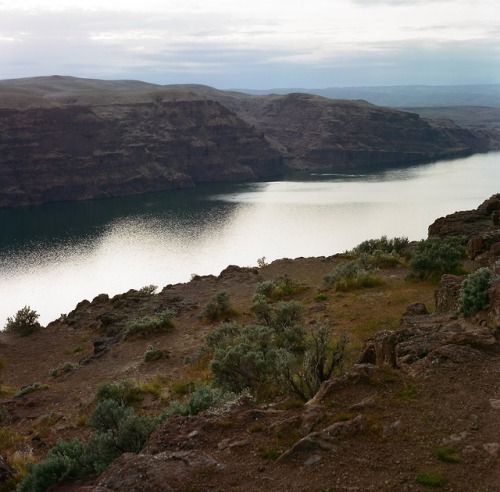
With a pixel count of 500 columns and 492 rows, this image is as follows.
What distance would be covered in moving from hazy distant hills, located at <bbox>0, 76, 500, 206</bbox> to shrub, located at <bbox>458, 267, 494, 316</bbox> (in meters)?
103

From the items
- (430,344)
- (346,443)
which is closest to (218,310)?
(430,344)

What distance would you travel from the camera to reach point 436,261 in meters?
19.3

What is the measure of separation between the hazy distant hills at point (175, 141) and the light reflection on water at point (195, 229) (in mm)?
9341

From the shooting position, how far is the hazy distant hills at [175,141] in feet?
360

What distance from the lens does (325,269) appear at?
26.6m

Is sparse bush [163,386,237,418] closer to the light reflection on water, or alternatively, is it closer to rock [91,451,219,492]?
rock [91,451,219,492]

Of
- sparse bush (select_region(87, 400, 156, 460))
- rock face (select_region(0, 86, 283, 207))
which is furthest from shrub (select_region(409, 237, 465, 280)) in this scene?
rock face (select_region(0, 86, 283, 207))

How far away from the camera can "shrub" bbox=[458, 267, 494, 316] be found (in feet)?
32.2

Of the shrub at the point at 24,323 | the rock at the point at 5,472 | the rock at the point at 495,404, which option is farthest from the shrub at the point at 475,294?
the shrub at the point at 24,323

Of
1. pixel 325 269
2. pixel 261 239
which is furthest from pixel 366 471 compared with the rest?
pixel 261 239

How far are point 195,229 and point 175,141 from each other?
2537 inches

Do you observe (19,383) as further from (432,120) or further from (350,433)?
(432,120)

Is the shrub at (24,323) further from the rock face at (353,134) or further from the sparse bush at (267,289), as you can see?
the rock face at (353,134)

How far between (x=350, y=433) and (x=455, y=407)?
154cm
